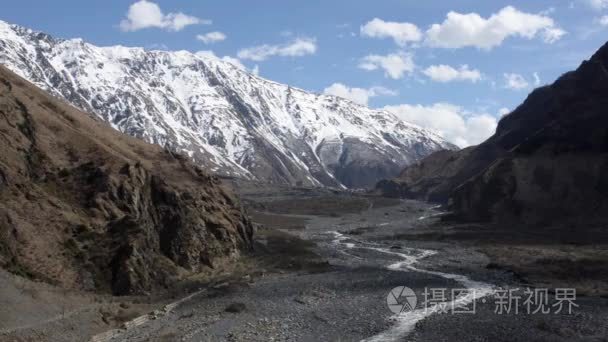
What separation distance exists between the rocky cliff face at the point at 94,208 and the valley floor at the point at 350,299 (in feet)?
9.37

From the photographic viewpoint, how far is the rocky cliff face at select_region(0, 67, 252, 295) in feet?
154

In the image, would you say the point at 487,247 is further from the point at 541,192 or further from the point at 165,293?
the point at 165,293

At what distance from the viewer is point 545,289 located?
174ft

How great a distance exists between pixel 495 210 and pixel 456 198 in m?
31.8

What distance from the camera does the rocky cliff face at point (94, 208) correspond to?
154 feet

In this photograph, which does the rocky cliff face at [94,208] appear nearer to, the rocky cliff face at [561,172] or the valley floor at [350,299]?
the valley floor at [350,299]
